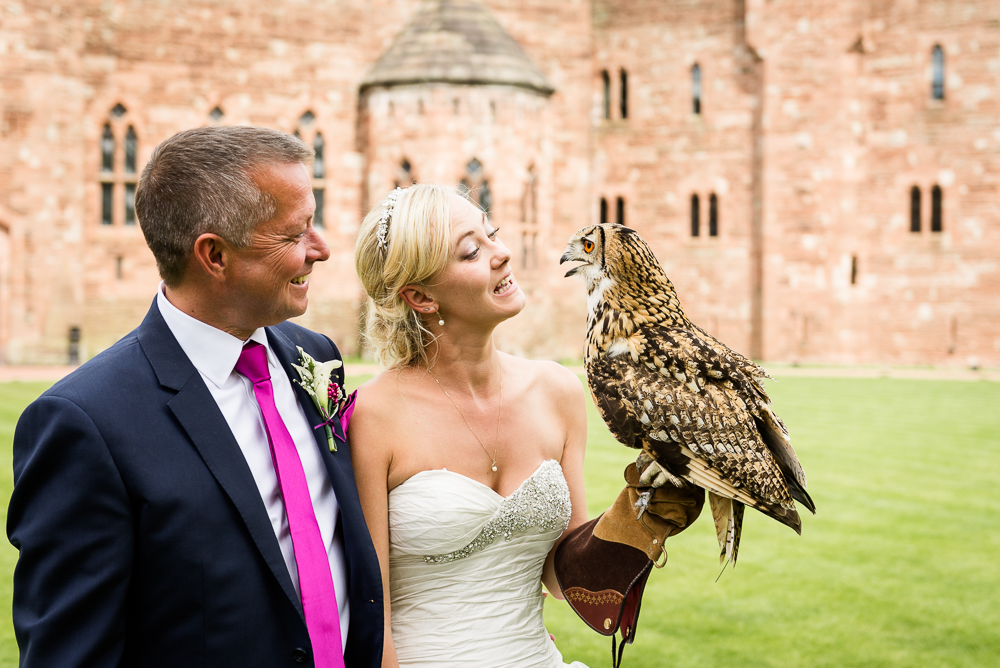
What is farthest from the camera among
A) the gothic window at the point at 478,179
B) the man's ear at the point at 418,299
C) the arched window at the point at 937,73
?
the arched window at the point at 937,73

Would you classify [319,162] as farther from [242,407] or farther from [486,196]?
[242,407]

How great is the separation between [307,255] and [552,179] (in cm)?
2443

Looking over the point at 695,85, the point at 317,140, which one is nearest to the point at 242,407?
the point at 317,140

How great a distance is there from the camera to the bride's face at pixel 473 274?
2557 millimetres

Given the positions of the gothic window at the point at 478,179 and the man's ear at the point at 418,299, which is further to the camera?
the gothic window at the point at 478,179

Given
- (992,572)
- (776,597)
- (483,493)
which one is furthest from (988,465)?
(483,493)

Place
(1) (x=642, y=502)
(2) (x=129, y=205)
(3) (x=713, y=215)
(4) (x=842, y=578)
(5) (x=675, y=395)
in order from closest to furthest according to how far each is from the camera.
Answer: (5) (x=675, y=395)
(1) (x=642, y=502)
(4) (x=842, y=578)
(2) (x=129, y=205)
(3) (x=713, y=215)

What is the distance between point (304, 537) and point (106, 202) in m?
24.4

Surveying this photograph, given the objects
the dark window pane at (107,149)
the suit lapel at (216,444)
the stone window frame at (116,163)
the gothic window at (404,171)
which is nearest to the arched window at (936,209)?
Result: the gothic window at (404,171)

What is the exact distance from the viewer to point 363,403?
2613 mm

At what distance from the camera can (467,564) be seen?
2689mm

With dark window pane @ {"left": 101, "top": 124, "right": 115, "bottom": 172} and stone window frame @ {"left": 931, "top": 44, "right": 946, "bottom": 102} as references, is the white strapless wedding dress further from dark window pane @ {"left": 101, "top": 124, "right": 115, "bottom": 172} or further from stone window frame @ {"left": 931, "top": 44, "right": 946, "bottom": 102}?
stone window frame @ {"left": 931, "top": 44, "right": 946, "bottom": 102}

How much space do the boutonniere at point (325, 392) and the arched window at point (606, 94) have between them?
25.9m

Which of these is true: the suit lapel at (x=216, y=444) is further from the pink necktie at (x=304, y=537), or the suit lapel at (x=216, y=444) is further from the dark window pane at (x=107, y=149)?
the dark window pane at (x=107, y=149)
